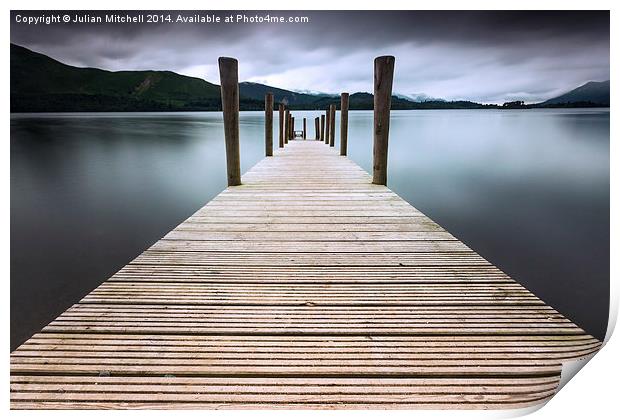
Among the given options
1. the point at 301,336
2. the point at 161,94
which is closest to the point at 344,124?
the point at 301,336

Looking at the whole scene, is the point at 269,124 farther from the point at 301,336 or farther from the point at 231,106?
the point at 301,336

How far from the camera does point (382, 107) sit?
14.7 feet

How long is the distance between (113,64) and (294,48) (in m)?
2.25

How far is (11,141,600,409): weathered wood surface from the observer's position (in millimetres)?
1105

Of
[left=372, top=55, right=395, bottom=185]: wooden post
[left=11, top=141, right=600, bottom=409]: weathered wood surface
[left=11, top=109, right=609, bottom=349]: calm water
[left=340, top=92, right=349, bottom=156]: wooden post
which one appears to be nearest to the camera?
[left=11, top=141, right=600, bottom=409]: weathered wood surface

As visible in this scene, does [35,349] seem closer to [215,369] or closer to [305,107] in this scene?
[215,369]

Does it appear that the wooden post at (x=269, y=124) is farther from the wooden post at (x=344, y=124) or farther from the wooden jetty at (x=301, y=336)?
the wooden jetty at (x=301, y=336)

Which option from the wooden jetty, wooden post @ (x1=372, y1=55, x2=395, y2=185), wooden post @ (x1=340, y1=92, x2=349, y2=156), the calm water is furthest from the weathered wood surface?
wooden post @ (x1=340, y1=92, x2=349, y2=156)

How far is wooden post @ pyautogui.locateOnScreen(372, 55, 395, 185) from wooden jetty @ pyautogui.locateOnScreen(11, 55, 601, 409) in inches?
91.5

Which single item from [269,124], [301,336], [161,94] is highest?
[161,94]

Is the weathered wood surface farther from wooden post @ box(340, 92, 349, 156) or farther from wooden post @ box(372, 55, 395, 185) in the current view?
wooden post @ box(340, 92, 349, 156)

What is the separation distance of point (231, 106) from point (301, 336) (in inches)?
143

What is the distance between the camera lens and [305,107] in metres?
38.4
